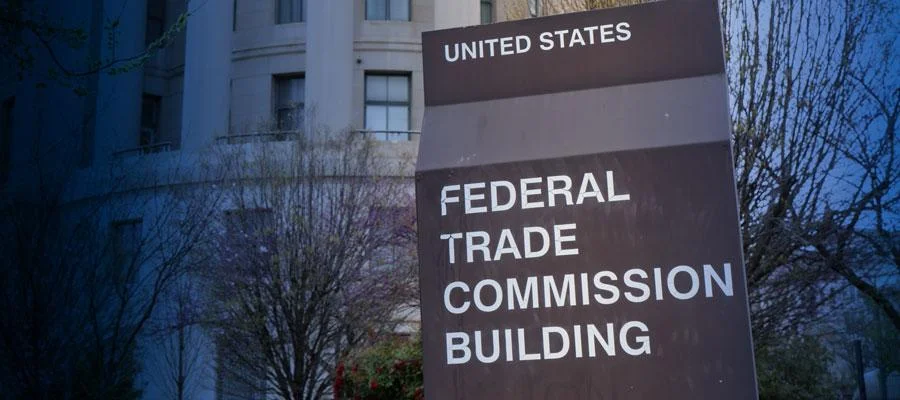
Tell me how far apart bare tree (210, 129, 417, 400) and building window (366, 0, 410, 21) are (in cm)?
737

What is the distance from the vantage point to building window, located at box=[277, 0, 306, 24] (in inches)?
1286

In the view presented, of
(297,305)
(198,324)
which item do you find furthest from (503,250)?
(198,324)

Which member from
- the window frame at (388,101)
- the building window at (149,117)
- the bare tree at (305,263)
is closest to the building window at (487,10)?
the window frame at (388,101)

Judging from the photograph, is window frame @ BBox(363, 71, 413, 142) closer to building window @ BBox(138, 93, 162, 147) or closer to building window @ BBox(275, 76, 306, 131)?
building window @ BBox(275, 76, 306, 131)

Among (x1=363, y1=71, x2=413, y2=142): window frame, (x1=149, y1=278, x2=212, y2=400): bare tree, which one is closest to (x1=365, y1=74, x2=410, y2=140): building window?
(x1=363, y1=71, x2=413, y2=142): window frame

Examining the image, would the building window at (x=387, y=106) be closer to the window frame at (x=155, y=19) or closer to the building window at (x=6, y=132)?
the window frame at (x=155, y=19)

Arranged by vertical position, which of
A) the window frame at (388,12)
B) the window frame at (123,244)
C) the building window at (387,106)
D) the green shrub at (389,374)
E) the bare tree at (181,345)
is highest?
the window frame at (388,12)

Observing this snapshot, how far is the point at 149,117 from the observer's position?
3472 centimetres

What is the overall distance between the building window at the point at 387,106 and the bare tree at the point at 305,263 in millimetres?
5332

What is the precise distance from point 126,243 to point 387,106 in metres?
9.83

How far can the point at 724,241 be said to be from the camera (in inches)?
120

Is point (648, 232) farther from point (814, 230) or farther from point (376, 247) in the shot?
point (376, 247)

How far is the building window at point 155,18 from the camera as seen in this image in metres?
35.2

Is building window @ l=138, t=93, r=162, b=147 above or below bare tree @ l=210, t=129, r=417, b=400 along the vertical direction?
above
